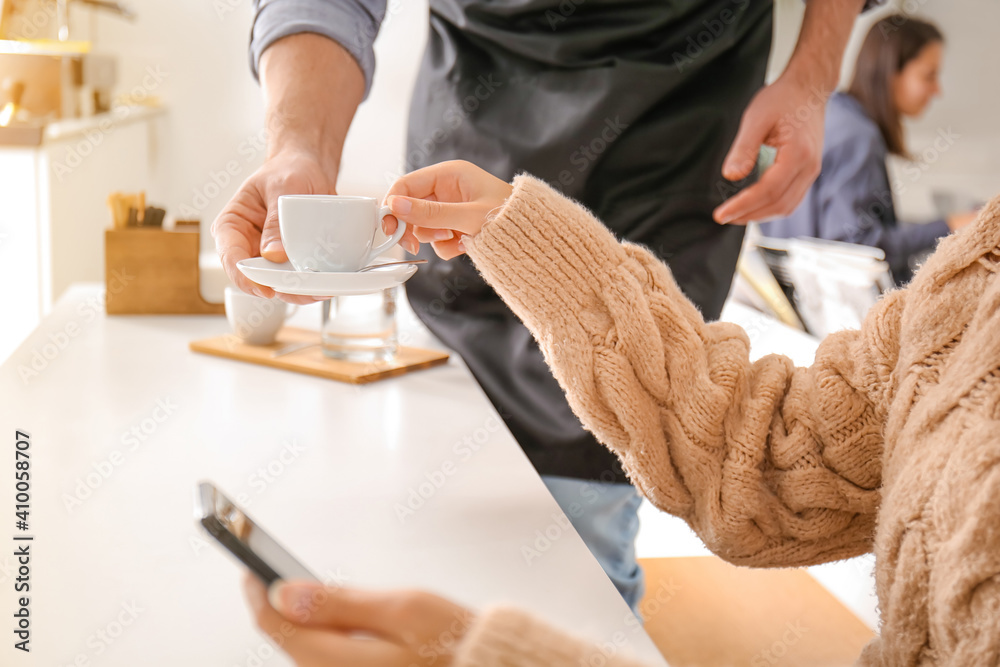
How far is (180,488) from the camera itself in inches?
23.9

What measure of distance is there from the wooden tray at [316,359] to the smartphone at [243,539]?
569 mm

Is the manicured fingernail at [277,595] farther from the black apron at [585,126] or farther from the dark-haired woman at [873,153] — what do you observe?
the dark-haired woman at [873,153]

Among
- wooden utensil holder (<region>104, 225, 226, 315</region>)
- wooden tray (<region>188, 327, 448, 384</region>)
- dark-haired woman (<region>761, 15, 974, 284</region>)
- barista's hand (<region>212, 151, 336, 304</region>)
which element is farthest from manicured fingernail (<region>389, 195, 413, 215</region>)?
dark-haired woman (<region>761, 15, 974, 284</region>)

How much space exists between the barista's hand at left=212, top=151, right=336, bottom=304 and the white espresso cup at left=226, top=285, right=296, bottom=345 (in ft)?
0.67

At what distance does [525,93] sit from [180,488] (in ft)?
2.06

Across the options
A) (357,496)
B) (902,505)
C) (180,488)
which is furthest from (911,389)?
(180,488)

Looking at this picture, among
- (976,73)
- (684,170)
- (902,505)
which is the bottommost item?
(902,505)

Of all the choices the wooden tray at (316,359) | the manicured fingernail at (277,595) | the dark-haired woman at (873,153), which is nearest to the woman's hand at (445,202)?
the wooden tray at (316,359)

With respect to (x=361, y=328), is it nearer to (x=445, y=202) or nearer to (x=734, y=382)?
(x=445, y=202)

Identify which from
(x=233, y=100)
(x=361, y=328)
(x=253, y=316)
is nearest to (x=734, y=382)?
(x=361, y=328)

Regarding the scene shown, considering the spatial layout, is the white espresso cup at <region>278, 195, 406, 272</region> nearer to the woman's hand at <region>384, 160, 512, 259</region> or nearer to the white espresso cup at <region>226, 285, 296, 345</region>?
the woman's hand at <region>384, 160, 512, 259</region>

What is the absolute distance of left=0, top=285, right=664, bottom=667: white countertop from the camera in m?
0.45

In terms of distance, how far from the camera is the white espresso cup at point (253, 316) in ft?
3.24

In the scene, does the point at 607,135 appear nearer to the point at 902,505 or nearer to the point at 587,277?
the point at 587,277
